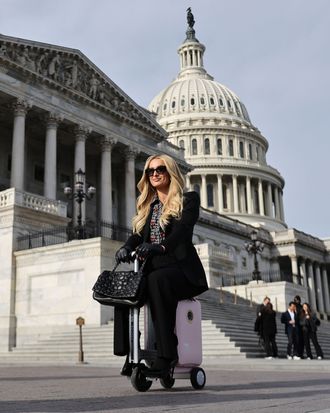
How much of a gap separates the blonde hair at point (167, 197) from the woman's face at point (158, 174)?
0.14ft

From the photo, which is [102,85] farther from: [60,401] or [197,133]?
[197,133]

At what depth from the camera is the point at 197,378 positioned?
6.36 m

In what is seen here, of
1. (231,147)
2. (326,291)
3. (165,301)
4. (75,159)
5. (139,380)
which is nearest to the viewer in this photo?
(165,301)

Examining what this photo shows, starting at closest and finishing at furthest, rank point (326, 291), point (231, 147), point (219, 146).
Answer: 1. point (326, 291)
2. point (219, 146)
3. point (231, 147)

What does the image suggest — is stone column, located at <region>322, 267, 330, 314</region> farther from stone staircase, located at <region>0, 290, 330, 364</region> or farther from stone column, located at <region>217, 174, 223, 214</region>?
stone staircase, located at <region>0, 290, 330, 364</region>

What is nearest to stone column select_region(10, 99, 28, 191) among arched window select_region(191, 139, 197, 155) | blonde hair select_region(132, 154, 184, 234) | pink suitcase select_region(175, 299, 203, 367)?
blonde hair select_region(132, 154, 184, 234)

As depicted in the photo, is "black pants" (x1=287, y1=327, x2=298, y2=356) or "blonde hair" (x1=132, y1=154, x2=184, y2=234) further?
"black pants" (x1=287, y1=327, x2=298, y2=356)

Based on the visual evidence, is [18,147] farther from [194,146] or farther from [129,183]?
[194,146]

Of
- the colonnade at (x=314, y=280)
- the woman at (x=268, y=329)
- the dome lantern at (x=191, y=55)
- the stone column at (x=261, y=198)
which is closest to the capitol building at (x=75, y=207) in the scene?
the colonnade at (x=314, y=280)

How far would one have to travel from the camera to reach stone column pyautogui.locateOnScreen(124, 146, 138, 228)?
4822cm

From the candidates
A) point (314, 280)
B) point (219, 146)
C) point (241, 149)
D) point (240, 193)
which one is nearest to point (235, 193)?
point (240, 193)

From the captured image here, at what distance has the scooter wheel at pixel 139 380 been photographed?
5941 millimetres

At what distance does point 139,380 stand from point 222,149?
103928mm

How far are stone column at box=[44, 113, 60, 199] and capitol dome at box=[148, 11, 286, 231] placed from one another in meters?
55.5
